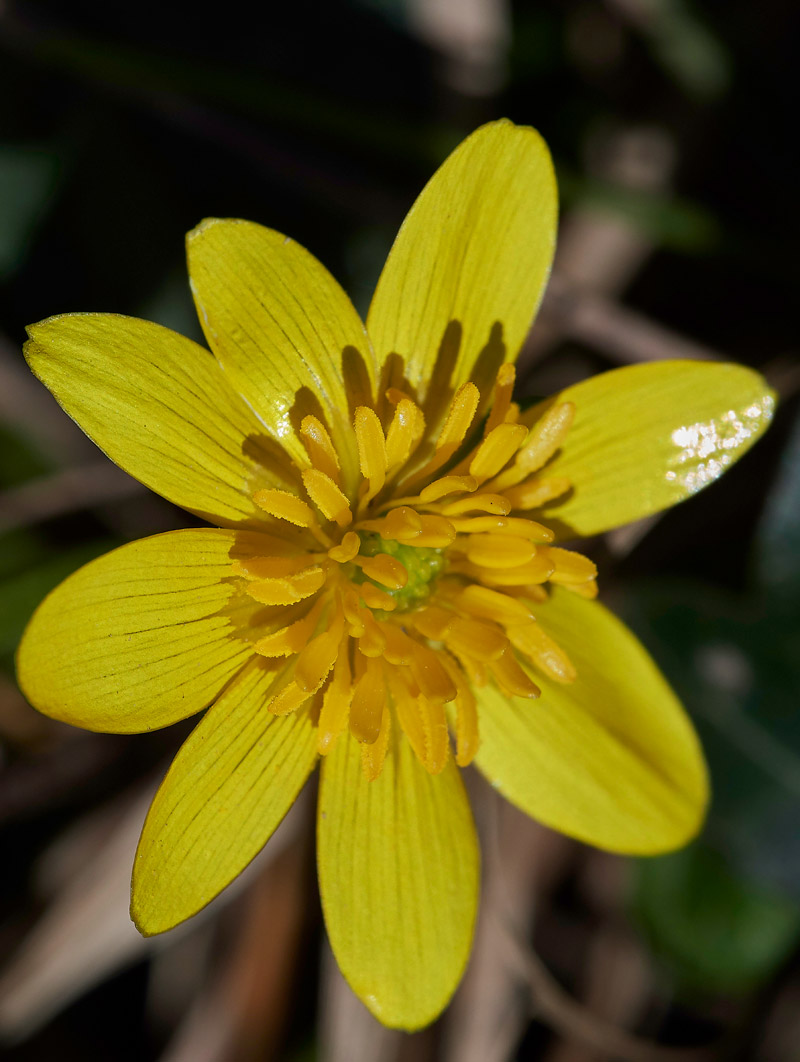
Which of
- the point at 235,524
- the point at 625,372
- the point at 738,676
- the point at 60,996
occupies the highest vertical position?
the point at 625,372

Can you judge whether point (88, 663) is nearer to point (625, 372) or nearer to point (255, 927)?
Answer: point (625, 372)

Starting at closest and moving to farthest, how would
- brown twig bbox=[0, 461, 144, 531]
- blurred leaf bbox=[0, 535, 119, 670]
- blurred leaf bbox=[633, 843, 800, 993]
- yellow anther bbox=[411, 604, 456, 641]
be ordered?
yellow anther bbox=[411, 604, 456, 641], blurred leaf bbox=[0, 535, 119, 670], brown twig bbox=[0, 461, 144, 531], blurred leaf bbox=[633, 843, 800, 993]

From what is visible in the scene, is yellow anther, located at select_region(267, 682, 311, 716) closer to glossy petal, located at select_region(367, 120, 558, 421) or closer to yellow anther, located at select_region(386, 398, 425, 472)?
yellow anther, located at select_region(386, 398, 425, 472)

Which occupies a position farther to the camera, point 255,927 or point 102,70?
point 255,927

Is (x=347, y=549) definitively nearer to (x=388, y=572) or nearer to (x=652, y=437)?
(x=388, y=572)

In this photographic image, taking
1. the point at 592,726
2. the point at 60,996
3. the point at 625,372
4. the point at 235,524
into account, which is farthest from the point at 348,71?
the point at 60,996

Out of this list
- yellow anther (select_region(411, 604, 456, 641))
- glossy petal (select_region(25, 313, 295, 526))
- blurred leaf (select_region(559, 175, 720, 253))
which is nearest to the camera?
glossy petal (select_region(25, 313, 295, 526))

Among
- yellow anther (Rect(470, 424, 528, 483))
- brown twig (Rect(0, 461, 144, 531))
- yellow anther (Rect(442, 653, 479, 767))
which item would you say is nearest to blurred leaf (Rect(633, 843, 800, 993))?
yellow anther (Rect(442, 653, 479, 767))
